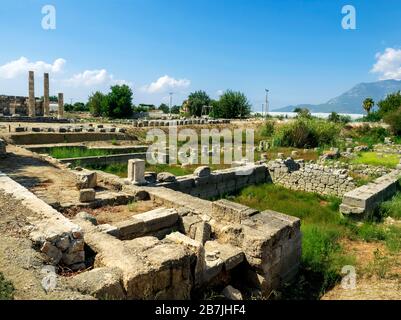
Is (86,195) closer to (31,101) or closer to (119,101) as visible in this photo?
(31,101)

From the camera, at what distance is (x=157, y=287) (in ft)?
11.8

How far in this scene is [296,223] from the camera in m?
5.70

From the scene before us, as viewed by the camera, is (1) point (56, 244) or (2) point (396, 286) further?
(2) point (396, 286)

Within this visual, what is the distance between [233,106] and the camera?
48.9 meters

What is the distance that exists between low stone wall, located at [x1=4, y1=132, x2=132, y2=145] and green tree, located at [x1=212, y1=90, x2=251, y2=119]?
29743mm

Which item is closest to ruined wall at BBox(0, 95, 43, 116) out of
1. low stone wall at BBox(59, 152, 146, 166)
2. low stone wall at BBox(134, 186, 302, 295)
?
low stone wall at BBox(59, 152, 146, 166)

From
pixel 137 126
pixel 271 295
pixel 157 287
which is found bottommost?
pixel 271 295

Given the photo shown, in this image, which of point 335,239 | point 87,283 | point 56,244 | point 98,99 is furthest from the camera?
point 98,99

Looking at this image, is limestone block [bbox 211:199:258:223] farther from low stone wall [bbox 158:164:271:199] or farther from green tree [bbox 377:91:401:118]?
green tree [bbox 377:91:401:118]

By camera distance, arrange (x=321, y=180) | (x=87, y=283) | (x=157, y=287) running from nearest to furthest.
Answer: (x=87, y=283) < (x=157, y=287) < (x=321, y=180)

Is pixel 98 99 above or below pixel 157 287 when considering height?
above

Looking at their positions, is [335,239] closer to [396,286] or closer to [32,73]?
[396,286]

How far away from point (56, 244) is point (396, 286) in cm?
516
